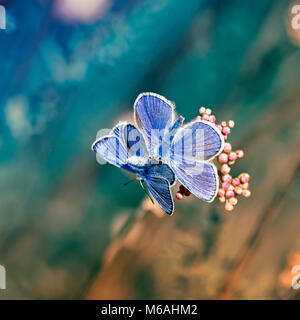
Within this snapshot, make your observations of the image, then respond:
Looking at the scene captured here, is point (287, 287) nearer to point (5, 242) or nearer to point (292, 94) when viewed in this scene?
point (292, 94)

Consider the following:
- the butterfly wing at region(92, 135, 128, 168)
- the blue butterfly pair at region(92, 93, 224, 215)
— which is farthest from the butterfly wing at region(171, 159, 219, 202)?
the butterfly wing at region(92, 135, 128, 168)

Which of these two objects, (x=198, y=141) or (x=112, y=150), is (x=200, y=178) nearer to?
(x=198, y=141)

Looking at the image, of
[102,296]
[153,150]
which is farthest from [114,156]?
[102,296]

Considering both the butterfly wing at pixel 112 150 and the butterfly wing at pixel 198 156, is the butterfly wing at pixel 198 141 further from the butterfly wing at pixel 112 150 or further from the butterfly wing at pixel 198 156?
the butterfly wing at pixel 112 150

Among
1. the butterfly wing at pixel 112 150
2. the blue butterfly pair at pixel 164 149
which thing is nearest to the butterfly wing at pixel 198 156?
the blue butterfly pair at pixel 164 149

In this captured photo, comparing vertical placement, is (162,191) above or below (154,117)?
below

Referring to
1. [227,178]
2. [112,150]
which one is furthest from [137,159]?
[227,178]
